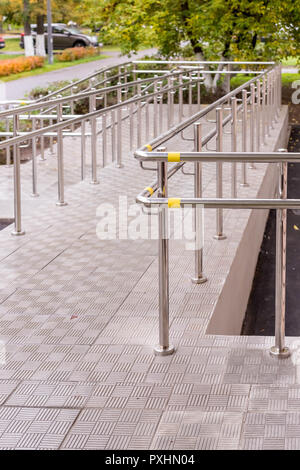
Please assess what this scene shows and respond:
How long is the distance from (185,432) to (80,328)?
139cm

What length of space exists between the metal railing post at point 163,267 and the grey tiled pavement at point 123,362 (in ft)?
0.25

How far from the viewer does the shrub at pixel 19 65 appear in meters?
27.5

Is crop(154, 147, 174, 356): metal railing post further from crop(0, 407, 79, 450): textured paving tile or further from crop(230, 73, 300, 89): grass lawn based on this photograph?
crop(230, 73, 300, 89): grass lawn

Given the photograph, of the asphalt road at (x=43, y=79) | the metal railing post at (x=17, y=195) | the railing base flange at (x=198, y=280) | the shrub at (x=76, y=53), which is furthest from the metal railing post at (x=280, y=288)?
the shrub at (x=76, y=53)

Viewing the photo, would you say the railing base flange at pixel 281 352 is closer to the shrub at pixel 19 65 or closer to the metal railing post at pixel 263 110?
the metal railing post at pixel 263 110

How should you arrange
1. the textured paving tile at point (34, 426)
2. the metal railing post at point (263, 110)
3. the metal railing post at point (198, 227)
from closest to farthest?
1. the textured paving tile at point (34, 426)
2. the metal railing post at point (198, 227)
3. the metal railing post at point (263, 110)

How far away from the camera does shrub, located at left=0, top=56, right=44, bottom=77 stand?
2753 cm

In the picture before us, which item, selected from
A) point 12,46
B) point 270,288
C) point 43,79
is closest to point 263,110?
point 270,288

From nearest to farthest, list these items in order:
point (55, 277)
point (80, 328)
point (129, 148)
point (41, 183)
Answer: point (80, 328), point (55, 277), point (41, 183), point (129, 148)

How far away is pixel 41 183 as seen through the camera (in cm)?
1035

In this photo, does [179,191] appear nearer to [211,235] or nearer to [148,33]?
[211,235]

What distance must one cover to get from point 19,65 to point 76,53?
22.0 ft

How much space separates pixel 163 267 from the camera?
4160mm

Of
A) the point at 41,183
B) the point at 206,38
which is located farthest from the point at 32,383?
the point at 206,38
